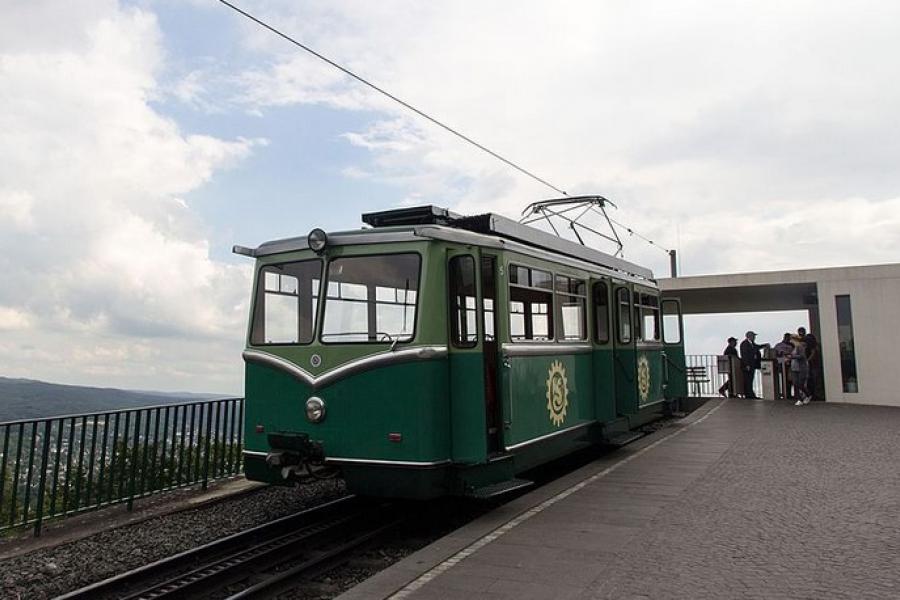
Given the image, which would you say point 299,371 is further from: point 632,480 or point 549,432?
point 632,480

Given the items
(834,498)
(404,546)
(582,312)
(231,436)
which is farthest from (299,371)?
(834,498)

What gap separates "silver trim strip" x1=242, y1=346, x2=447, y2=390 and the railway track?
1.50 metres

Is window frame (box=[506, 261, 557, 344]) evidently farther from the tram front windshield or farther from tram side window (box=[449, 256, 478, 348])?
the tram front windshield

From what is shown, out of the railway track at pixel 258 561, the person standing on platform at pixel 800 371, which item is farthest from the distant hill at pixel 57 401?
the person standing on platform at pixel 800 371

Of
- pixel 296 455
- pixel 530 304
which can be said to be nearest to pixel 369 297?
pixel 296 455

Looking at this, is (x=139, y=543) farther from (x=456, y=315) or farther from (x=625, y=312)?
(x=625, y=312)

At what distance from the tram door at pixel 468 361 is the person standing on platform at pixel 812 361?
48.4 ft

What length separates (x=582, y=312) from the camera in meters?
9.66

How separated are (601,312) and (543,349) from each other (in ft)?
8.03

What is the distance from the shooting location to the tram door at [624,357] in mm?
10844

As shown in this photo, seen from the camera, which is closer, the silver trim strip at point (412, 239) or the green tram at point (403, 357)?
the green tram at point (403, 357)

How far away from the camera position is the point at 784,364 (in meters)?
20.1

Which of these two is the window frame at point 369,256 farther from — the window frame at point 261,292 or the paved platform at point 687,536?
the paved platform at point 687,536

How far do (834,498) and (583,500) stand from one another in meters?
2.80
